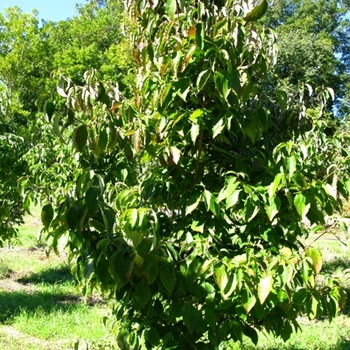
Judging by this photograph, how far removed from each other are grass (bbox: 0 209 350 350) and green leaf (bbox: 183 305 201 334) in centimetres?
101

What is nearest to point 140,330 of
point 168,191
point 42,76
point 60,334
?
point 168,191

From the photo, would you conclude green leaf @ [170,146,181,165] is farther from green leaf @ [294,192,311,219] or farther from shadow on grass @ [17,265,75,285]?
shadow on grass @ [17,265,75,285]

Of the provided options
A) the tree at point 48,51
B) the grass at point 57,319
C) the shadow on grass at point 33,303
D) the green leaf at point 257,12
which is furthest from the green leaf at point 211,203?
the tree at point 48,51

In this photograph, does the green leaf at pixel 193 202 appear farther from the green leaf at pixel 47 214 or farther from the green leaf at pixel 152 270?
the green leaf at pixel 47 214

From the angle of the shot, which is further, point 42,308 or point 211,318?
point 42,308

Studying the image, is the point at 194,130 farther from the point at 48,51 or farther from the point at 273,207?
the point at 48,51

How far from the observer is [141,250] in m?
1.72

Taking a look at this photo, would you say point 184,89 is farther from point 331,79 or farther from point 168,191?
point 331,79

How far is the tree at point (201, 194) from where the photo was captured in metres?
1.85

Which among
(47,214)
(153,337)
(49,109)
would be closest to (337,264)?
(153,337)

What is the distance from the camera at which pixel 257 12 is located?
199 cm

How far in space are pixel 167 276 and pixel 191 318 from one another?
9.9 inches

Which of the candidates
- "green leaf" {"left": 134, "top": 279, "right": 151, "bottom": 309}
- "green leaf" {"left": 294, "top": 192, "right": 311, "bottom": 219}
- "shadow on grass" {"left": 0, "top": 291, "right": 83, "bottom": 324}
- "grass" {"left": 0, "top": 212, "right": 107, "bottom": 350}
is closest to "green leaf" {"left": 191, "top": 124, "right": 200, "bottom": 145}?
"green leaf" {"left": 294, "top": 192, "right": 311, "bottom": 219}

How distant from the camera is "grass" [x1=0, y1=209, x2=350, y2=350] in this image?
195 inches
